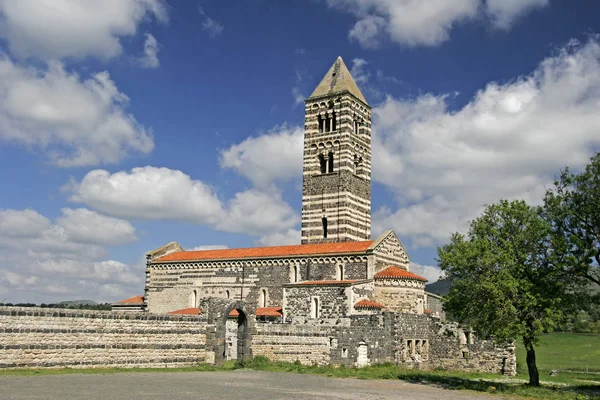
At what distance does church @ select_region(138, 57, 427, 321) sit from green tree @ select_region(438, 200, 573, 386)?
42.4ft

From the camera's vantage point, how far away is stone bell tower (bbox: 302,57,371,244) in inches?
2132

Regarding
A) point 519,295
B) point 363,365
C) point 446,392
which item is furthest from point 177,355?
point 519,295

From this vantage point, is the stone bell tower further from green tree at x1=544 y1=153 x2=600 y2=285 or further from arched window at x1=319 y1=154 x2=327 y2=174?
green tree at x1=544 y1=153 x2=600 y2=285

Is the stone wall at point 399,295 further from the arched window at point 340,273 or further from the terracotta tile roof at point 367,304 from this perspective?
the arched window at point 340,273

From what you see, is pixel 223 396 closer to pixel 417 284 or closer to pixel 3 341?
pixel 3 341

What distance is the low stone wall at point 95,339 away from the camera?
71.6 ft

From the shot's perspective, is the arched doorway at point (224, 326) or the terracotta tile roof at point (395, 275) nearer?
the arched doorway at point (224, 326)

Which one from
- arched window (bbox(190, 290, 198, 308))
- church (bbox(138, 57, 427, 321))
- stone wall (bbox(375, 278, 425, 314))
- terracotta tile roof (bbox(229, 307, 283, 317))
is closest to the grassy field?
stone wall (bbox(375, 278, 425, 314))

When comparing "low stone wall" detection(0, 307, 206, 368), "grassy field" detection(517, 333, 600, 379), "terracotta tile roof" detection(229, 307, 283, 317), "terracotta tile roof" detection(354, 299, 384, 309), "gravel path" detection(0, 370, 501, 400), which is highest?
"terracotta tile roof" detection(354, 299, 384, 309)

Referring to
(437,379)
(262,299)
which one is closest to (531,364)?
(437,379)

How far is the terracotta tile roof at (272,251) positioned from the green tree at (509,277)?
55.2 feet

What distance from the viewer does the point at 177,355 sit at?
92.1 ft

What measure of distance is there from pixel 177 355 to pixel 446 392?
1323 centimetres

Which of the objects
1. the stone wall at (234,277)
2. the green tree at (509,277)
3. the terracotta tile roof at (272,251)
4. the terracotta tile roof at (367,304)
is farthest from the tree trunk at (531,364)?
the terracotta tile roof at (272,251)
